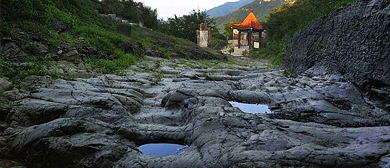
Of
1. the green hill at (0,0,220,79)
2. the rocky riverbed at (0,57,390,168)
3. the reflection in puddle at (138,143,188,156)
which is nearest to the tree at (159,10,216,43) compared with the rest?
the green hill at (0,0,220,79)

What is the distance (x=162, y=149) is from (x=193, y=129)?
69 cm

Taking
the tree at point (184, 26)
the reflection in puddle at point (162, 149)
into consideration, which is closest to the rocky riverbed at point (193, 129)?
the reflection in puddle at point (162, 149)

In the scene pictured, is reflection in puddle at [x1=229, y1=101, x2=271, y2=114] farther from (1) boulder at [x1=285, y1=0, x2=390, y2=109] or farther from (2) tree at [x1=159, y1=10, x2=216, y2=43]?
(2) tree at [x1=159, y1=10, x2=216, y2=43]

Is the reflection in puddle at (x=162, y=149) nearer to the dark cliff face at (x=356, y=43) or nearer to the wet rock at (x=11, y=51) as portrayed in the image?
the dark cliff face at (x=356, y=43)

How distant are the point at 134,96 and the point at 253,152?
439 cm

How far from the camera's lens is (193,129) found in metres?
4.50

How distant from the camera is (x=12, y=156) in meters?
4.20

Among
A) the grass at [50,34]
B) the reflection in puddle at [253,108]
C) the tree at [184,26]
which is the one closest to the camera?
the reflection in puddle at [253,108]

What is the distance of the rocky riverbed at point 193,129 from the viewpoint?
3.30 meters

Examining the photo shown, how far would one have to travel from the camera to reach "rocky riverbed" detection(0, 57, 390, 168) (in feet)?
10.8

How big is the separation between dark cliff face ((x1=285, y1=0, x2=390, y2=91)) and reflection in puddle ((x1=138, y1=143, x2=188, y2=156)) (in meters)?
5.00

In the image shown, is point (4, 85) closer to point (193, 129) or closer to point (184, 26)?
point (193, 129)

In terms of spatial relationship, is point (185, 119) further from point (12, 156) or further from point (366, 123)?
point (366, 123)

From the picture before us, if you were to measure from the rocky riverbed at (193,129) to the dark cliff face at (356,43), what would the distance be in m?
0.57
